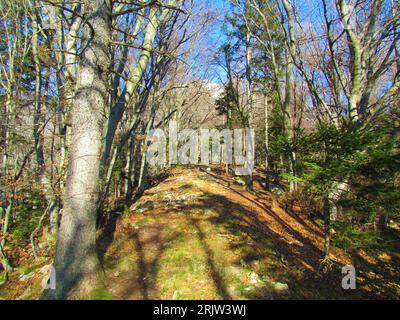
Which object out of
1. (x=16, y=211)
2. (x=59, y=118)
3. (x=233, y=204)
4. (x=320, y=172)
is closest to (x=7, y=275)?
(x=16, y=211)

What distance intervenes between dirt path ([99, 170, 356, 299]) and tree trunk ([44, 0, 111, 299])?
0.72 metres

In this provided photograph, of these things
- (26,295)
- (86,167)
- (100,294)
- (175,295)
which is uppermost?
(86,167)

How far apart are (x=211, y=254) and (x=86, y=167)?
291 centimetres

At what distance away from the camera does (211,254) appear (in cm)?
465

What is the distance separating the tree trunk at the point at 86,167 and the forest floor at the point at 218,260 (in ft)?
1.61

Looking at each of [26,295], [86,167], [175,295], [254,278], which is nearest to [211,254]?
[254,278]

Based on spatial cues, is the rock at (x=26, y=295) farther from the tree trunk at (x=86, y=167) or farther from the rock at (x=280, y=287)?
the rock at (x=280, y=287)

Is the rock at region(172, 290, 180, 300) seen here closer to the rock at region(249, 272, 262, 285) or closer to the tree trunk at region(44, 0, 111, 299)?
the tree trunk at region(44, 0, 111, 299)

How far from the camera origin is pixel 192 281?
390cm

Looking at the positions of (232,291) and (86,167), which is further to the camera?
(232,291)

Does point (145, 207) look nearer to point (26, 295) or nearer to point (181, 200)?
point (181, 200)

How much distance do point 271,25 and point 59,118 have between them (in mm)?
10506

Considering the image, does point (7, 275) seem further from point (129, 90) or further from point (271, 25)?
point (271, 25)

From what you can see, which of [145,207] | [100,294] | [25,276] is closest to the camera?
[100,294]
